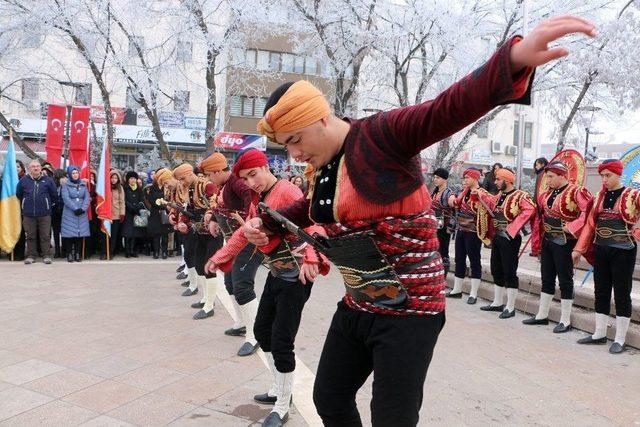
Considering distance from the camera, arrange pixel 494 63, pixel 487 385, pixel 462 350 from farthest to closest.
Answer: pixel 462 350 → pixel 487 385 → pixel 494 63

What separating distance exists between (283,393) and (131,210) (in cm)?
950

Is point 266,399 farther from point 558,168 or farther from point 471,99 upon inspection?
point 558,168

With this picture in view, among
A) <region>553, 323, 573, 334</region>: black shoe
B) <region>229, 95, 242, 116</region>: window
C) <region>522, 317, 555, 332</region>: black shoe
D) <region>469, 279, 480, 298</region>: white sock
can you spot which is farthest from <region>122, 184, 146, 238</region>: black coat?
<region>229, 95, 242, 116</region>: window

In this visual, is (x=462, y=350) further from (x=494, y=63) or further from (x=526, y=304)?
(x=494, y=63)

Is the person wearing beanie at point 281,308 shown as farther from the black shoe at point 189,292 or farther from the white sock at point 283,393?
the black shoe at point 189,292

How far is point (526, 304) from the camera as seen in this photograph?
7.73 meters

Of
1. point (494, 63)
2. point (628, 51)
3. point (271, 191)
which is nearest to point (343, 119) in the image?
point (494, 63)

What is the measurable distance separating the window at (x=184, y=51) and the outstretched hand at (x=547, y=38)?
15.9 m

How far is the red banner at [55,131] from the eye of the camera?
13.8m

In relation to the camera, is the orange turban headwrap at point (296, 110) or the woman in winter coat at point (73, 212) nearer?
the orange turban headwrap at point (296, 110)

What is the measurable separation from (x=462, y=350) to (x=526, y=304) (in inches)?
96.3

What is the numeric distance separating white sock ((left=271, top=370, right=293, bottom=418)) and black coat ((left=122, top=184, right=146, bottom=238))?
30.7 ft

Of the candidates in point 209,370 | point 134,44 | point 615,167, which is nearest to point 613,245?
point 615,167

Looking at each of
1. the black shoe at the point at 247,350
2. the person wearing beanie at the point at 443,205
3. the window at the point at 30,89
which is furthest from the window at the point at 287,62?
the black shoe at the point at 247,350
